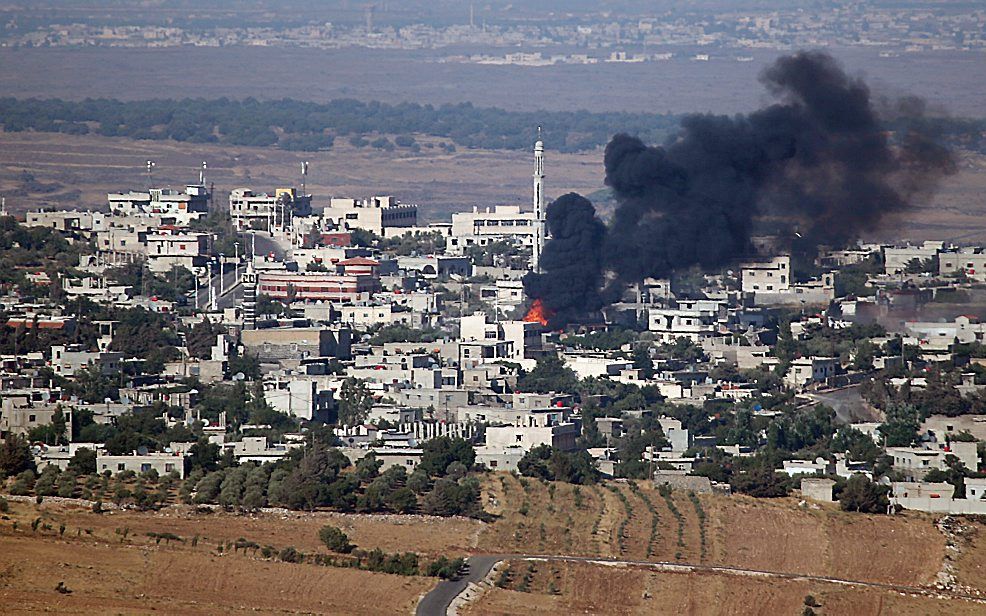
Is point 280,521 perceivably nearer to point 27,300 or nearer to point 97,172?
point 27,300

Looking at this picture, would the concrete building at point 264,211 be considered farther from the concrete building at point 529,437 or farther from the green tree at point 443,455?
the green tree at point 443,455

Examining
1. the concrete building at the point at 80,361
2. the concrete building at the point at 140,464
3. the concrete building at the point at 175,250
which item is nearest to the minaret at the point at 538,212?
the concrete building at the point at 175,250

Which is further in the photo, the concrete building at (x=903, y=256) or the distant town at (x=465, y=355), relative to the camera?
the concrete building at (x=903, y=256)

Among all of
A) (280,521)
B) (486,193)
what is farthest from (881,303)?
(486,193)

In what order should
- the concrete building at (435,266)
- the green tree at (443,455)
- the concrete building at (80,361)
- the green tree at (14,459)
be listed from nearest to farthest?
1. the green tree at (14,459)
2. the green tree at (443,455)
3. the concrete building at (80,361)
4. the concrete building at (435,266)

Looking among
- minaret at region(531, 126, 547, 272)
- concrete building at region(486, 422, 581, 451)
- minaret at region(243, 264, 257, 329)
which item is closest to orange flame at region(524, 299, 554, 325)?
minaret at region(243, 264, 257, 329)
